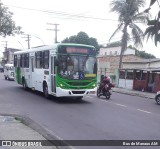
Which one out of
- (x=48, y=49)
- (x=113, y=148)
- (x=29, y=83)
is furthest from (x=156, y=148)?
(x=29, y=83)

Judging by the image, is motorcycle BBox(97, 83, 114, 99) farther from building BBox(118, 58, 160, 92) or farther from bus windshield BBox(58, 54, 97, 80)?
building BBox(118, 58, 160, 92)

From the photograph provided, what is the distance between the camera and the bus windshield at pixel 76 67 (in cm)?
1520

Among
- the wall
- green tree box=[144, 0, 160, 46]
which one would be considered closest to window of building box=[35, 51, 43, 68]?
the wall

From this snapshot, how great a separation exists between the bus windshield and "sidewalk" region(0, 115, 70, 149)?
231 inches

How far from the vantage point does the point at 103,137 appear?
7.66 meters

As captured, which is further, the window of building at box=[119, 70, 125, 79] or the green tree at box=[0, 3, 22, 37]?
the window of building at box=[119, 70, 125, 79]

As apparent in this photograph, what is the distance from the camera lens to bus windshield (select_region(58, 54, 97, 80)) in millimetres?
15195

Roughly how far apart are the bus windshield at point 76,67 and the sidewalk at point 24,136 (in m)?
5.86

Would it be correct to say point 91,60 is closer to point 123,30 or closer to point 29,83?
point 29,83

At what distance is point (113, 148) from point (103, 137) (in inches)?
42.9

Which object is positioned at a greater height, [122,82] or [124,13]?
[124,13]

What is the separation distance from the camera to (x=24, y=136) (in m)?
7.29

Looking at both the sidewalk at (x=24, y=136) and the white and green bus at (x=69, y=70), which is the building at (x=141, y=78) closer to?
the white and green bus at (x=69, y=70)

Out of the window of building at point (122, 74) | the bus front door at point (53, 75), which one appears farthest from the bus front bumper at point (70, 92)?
the window of building at point (122, 74)
